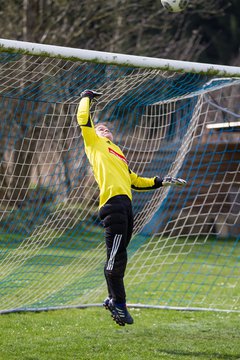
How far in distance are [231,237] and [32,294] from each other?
7255mm

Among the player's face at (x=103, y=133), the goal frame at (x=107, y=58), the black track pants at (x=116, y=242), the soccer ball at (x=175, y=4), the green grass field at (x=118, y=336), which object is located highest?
the soccer ball at (x=175, y=4)

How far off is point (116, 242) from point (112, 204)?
295 mm

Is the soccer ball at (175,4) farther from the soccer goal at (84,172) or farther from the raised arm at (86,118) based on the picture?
the raised arm at (86,118)

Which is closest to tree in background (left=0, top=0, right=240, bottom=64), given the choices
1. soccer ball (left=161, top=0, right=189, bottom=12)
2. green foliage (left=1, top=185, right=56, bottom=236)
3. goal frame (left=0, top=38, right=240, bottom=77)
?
green foliage (left=1, top=185, right=56, bottom=236)

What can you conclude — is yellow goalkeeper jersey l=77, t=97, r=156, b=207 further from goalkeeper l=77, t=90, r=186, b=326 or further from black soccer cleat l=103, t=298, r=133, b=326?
black soccer cleat l=103, t=298, r=133, b=326

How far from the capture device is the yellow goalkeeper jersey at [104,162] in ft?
21.7

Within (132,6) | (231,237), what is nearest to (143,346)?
(231,237)

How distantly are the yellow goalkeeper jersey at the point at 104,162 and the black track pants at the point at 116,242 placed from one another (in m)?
0.08

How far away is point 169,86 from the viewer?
8.21 metres

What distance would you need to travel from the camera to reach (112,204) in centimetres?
655

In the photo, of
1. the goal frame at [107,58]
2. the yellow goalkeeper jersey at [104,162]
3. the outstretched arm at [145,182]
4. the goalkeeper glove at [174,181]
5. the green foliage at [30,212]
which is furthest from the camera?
the green foliage at [30,212]

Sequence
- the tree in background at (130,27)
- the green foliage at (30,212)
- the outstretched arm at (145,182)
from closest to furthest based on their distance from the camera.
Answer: the outstretched arm at (145,182) → the green foliage at (30,212) → the tree in background at (130,27)

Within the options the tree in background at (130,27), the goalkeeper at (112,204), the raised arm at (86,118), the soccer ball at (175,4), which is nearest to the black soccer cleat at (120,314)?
the goalkeeper at (112,204)

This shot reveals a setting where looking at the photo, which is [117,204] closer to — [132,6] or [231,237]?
[231,237]
